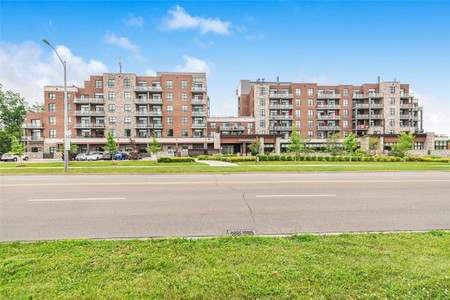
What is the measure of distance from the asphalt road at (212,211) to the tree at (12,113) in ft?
244

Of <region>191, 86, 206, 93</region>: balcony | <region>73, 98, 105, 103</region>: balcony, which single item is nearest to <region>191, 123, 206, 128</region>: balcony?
<region>191, 86, 206, 93</region>: balcony

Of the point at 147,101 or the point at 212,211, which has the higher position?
the point at 147,101

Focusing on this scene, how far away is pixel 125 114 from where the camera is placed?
2052 inches

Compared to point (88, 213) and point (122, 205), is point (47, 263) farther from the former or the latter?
point (122, 205)

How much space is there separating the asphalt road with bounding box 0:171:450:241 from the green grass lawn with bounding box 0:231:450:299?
3.07 feet

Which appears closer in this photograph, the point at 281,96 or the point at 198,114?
the point at 198,114

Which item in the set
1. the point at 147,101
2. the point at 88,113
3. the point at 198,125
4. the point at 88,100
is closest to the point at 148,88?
the point at 147,101

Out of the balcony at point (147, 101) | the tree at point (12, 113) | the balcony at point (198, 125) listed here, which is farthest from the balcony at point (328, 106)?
the tree at point (12, 113)

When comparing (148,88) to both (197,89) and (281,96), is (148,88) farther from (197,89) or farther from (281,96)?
(281,96)

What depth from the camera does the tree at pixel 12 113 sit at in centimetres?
6031

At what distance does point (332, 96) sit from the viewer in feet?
189

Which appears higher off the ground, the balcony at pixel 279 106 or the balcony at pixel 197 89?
the balcony at pixel 197 89

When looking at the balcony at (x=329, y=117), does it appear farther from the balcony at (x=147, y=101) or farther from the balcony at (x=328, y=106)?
the balcony at (x=147, y=101)

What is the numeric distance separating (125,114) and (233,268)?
2202 inches
